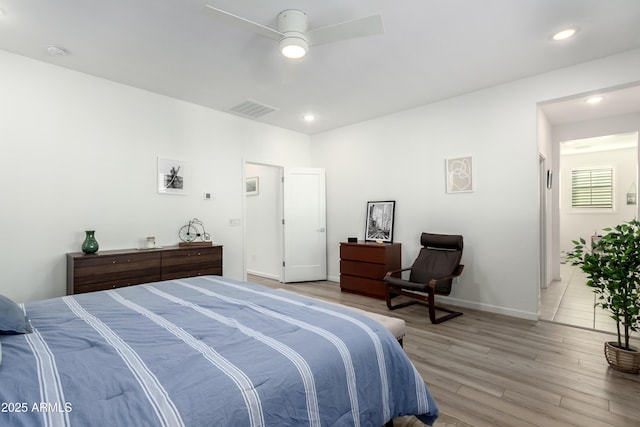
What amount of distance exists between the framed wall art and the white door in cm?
230

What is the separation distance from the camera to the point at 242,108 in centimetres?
446

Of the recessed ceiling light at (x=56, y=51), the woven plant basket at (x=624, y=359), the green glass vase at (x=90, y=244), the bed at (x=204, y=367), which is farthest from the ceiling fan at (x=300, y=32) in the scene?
the woven plant basket at (x=624, y=359)

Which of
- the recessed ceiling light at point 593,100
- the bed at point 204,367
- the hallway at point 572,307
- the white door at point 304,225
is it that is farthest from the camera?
the white door at point 304,225

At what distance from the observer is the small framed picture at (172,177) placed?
400 centimetres

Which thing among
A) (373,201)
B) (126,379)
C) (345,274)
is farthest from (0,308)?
(373,201)

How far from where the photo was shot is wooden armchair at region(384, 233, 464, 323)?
3535 millimetres

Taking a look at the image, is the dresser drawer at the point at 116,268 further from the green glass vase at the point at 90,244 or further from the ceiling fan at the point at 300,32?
the ceiling fan at the point at 300,32

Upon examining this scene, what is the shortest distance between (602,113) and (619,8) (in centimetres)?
305

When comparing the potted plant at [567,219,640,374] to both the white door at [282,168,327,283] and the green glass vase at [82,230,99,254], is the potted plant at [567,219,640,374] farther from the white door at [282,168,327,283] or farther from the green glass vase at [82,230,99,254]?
the green glass vase at [82,230,99,254]

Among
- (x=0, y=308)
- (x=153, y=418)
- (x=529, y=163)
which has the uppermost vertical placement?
(x=529, y=163)

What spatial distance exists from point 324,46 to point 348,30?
2.21 feet

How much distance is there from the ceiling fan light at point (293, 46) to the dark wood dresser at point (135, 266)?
8.42 feet

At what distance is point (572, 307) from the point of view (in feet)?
13.0

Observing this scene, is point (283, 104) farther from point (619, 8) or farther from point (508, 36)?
point (619, 8)
